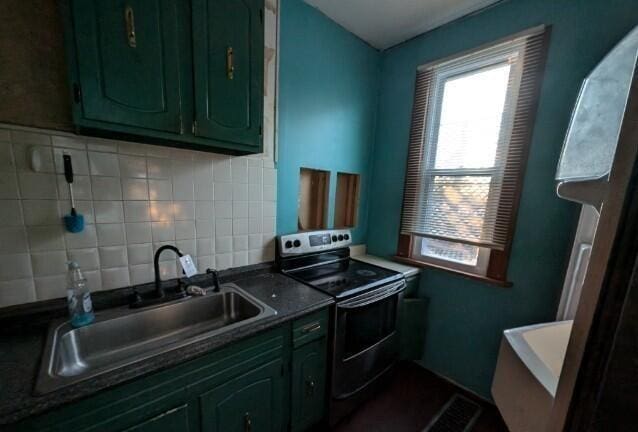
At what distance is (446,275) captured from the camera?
1.89 meters

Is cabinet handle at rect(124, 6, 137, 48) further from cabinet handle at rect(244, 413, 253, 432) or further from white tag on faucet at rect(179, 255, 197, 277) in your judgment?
cabinet handle at rect(244, 413, 253, 432)

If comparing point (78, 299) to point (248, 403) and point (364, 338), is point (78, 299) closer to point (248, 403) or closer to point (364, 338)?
point (248, 403)

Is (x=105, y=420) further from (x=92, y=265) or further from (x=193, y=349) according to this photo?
(x=92, y=265)

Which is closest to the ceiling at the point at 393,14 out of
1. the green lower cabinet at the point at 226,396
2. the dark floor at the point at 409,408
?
the green lower cabinet at the point at 226,396

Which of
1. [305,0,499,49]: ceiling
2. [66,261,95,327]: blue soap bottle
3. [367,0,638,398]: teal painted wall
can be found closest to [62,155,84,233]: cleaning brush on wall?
[66,261,95,327]: blue soap bottle

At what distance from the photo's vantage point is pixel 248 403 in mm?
1068

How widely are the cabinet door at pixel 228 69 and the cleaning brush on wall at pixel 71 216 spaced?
1.76 feet

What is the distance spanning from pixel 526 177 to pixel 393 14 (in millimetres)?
1446

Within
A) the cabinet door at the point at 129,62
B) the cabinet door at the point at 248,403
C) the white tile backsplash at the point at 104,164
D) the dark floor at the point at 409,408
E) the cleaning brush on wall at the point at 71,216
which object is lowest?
the dark floor at the point at 409,408

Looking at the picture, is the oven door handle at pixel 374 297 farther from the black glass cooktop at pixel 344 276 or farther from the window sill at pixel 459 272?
the window sill at pixel 459 272

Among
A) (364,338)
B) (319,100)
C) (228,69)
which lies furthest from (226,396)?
(319,100)

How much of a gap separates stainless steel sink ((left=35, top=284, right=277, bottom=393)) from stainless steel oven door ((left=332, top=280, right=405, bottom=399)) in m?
0.50

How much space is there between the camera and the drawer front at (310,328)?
120cm

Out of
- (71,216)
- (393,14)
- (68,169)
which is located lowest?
(71,216)
